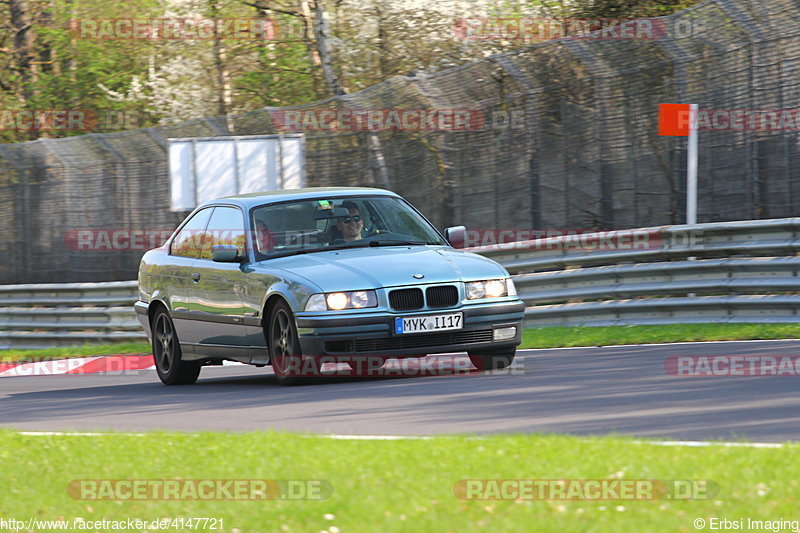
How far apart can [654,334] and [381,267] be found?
13.5 feet

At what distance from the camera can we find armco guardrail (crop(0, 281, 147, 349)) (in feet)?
62.6

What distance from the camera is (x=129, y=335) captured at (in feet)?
62.3

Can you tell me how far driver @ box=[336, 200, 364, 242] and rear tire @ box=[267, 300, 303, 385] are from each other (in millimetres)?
1007

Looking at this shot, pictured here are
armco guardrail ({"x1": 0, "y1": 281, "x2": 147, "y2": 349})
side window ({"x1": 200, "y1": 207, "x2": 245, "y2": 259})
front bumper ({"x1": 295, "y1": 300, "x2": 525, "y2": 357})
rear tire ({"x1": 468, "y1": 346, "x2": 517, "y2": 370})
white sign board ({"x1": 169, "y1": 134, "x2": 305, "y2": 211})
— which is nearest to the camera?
front bumper ({"x1": 295, "y1": 300, "x2": 525, "y2": 357})

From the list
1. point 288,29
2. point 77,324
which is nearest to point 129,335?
point 77,324

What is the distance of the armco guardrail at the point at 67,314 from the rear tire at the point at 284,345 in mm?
8521

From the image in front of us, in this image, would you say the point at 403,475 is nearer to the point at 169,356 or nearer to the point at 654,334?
the point at 169,356

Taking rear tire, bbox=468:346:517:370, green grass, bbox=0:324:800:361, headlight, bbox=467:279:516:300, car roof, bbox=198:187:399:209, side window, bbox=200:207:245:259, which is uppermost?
car roof, bbox=198:187:399:209

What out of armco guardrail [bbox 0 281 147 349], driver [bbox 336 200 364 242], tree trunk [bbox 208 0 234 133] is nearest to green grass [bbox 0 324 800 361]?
driver [bbox 336 200 364 242]

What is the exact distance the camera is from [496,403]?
855 cm

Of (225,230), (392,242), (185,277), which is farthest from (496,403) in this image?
(185,277)

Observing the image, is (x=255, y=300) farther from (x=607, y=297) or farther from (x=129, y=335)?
(x=129, y=335)

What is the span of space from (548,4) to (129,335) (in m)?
13.1

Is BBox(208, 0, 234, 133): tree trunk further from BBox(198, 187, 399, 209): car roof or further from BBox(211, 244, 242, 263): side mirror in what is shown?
BBox(211, 244, 242, 263): side mirror
